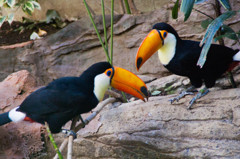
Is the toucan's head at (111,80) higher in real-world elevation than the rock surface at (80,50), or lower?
higher

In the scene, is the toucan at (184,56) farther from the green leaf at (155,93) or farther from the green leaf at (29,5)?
the green leaf at (29,5)

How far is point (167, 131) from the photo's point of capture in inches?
99.3

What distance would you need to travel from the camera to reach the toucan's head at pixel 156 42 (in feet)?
8.70

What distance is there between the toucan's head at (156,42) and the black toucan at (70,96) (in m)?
0.28

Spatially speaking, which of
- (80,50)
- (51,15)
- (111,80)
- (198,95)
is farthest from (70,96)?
(51,15)

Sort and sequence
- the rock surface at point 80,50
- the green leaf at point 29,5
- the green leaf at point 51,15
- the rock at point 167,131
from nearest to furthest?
the rock at point 167,131
the rock surface at point 80,50
the green leaf at point 29,5
the green leaf at point 51,15

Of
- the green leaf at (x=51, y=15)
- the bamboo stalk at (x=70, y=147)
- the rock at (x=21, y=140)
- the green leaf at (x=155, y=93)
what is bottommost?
the green leaf at (x=155, y=93)

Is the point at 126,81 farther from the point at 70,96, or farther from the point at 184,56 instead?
the point at 184,56

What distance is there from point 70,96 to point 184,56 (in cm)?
98

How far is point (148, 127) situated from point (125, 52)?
184 centimetres

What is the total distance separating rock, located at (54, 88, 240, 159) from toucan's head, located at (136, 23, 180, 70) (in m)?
0.42

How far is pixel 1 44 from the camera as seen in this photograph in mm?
4879

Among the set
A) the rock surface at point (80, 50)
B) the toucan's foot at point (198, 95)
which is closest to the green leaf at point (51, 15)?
the rock surface at point (80, 50)

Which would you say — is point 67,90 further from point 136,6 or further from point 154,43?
point 136,6
